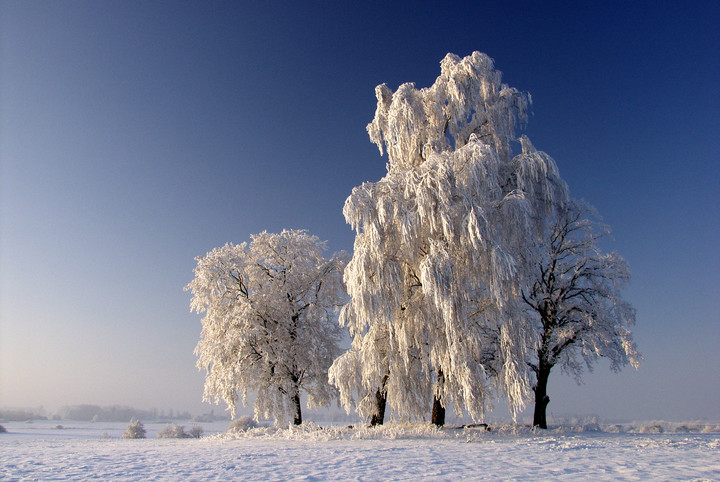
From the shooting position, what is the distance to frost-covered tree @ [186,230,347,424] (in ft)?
64.7

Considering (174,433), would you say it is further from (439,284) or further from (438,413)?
(439,284)

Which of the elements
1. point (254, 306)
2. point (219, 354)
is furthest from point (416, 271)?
point (219, 354)

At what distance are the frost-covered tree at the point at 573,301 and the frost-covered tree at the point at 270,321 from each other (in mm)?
9573

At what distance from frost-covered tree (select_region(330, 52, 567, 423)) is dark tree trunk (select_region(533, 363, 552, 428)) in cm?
448

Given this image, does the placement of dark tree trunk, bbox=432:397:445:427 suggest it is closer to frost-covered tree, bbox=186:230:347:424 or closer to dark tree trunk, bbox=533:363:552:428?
dark tree trunk, bbox=533:363:552:428

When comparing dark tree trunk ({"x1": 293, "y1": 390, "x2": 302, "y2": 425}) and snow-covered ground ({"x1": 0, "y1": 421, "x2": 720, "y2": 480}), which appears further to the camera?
dark tree trunk ({"x1": 293, "y1": 390, "x2": 302, "y2": 425})

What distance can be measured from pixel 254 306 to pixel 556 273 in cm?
1376

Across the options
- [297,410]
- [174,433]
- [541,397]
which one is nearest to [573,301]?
[541,397]

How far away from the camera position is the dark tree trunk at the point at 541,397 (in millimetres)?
18219

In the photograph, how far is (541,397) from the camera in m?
18.4

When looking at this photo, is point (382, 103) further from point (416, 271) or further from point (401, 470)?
point (401, 470)

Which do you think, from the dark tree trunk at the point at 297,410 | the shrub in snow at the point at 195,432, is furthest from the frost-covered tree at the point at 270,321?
the shrub in snow at the point at 195,432

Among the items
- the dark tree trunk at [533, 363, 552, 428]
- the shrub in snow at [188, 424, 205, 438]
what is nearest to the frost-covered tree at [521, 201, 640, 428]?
the dark tree trunk at [533, 363, 552, 428]

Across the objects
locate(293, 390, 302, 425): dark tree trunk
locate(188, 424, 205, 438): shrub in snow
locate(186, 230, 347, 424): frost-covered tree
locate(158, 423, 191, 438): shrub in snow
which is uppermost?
locate(186, 230, 347, 424): frost-covered tree
